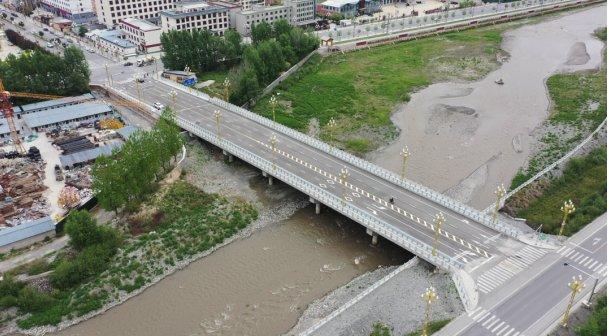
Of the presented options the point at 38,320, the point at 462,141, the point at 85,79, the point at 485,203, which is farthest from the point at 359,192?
the point at 85,79

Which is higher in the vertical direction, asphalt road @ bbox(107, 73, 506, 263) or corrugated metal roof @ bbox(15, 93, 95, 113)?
corrugated metal roof @ bbox(15, 93, 95, 113)

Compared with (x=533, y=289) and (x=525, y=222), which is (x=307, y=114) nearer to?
(x=525, y=222)

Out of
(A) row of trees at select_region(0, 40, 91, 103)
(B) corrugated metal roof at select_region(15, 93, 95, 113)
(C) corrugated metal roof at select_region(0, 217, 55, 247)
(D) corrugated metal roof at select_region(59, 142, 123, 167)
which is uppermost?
(A) row of trees at select_region(0, 40, 91, 103)

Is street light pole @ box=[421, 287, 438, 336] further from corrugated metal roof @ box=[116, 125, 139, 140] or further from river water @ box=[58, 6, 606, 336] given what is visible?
corrugated metal roof @ box=[116, 125, 139, 140]

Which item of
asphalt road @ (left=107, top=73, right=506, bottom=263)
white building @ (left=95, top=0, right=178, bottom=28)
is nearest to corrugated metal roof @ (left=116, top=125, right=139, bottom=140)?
asphalt road @ (left=107, top=73, right=506, bottom=263)

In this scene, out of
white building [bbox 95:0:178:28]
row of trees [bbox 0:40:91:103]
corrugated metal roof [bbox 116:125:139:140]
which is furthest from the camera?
white building [bbox 95:0:178:28]

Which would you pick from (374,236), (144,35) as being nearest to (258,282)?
(374,236)

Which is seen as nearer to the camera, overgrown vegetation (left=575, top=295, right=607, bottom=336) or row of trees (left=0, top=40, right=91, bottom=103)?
overgrown vegetation (left=575, top=295, right=607, bottom=336)
